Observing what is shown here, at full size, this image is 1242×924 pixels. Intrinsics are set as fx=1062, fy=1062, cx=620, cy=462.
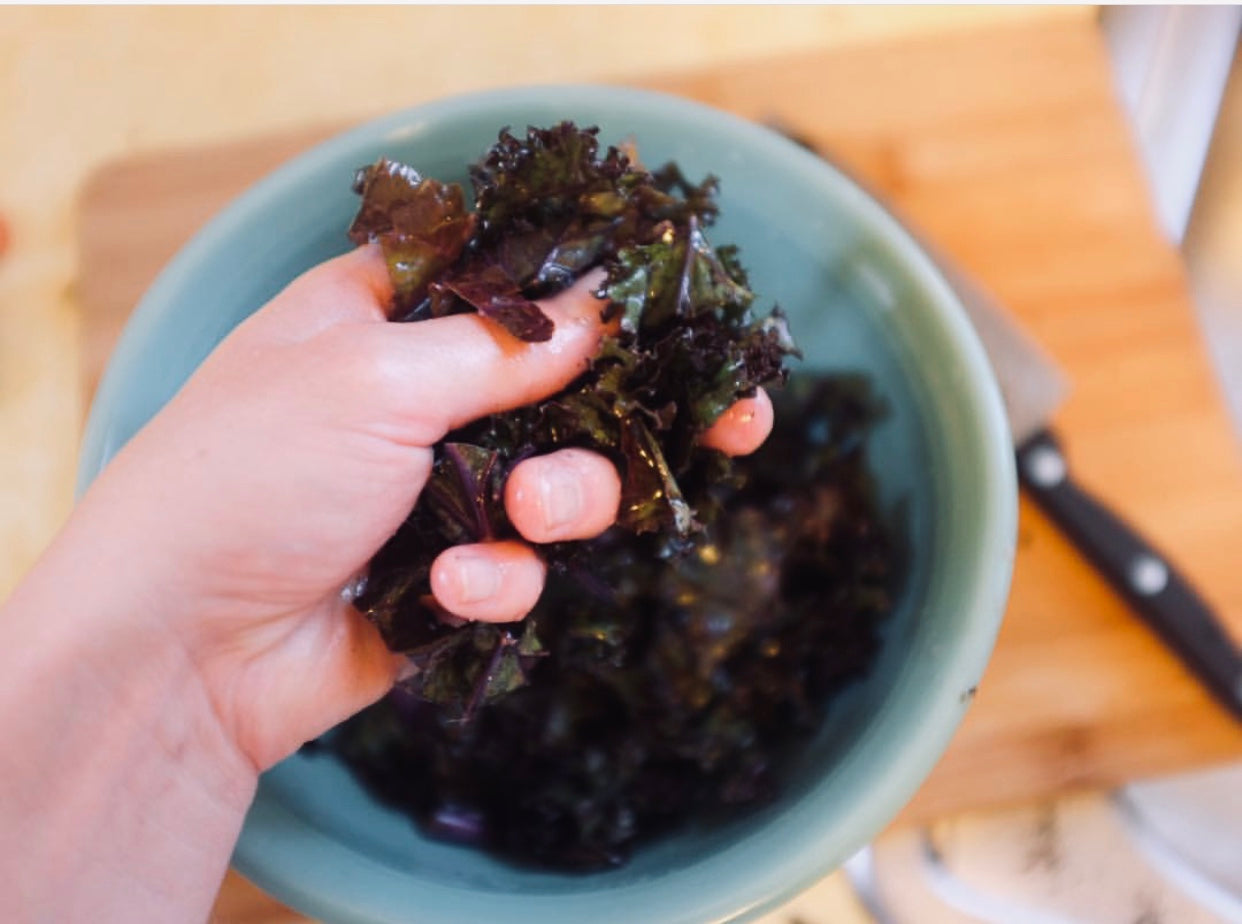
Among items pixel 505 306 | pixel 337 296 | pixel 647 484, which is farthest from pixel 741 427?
pixel 337 296

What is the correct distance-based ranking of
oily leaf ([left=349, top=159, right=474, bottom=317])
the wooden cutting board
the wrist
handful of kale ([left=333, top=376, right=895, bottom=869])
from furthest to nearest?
1. the wooden cutting board
2. handful of kale ([left=333, top=376, right=895, bottom=869])
3. oily leaf ([left=349, top=159, right=474, bottom=317])
4. the wrist

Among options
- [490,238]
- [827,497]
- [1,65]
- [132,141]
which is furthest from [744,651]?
[1,65]

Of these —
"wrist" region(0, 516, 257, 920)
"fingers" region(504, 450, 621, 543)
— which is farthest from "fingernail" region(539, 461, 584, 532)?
"wrist" region(0, 516, 257, 920)

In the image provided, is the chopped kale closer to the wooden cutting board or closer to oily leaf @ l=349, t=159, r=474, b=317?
oily leaf @ l=349, t=159, r=474, b=317

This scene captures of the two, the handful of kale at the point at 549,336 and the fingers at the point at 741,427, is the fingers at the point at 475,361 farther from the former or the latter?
the fingers at the point at 741,427

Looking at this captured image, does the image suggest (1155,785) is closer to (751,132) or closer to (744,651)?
(744,651)

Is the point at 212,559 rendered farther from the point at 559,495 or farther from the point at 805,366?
the point at 805,366

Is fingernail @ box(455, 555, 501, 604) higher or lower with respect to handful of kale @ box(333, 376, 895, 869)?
higher
